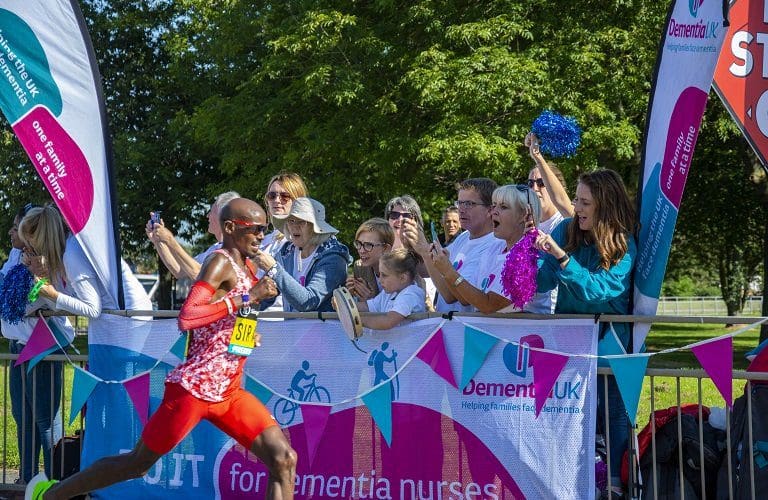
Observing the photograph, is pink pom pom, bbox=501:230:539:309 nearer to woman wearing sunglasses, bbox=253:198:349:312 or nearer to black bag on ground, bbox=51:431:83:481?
woman wearing sunglasses, bbox=253:198:349:312

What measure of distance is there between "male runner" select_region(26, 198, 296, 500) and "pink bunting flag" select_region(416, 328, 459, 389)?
997 mm

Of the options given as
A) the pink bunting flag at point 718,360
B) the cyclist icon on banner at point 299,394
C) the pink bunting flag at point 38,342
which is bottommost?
the cyclist icon on banner at point 299,394

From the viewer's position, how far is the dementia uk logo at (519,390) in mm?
5480

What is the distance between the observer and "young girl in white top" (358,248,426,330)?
5.79 meters

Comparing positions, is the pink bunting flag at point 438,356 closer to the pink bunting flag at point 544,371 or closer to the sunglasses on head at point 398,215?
the pink bunting flag at point 544,371

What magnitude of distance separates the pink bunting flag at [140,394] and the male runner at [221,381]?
100 centimetres

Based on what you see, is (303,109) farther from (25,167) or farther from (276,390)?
(276,390)

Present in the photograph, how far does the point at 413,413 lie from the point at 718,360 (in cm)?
171

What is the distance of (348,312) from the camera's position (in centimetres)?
559

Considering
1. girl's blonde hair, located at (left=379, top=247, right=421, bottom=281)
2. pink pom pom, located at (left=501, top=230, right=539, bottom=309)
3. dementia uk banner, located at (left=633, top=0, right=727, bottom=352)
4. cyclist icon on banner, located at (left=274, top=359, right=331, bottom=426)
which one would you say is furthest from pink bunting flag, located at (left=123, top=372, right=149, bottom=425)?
dementia uk banner, located at (left=633, top=0, right=727, bottom=352)

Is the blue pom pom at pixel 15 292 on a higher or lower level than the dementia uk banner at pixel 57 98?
lower

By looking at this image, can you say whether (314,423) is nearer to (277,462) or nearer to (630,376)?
(277,462)

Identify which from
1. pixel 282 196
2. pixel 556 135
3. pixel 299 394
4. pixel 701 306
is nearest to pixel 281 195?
pixel 282 196

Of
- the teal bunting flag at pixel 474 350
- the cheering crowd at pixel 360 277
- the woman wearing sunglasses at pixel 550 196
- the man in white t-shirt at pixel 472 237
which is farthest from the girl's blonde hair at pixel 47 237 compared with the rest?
the woman wearing sunglasses at pixel 550 196
